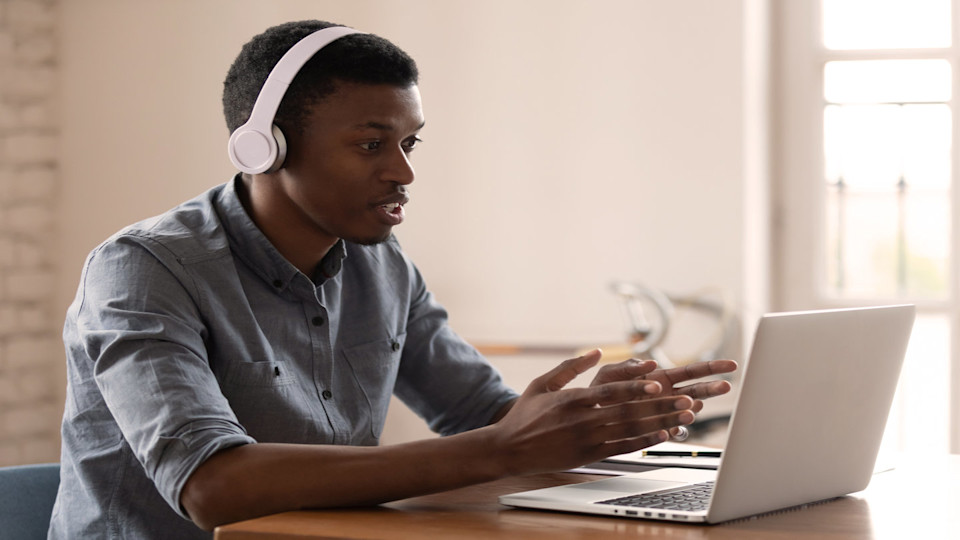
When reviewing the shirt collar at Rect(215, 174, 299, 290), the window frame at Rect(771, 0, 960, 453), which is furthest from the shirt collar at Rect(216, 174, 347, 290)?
the window frame at Rect(771, 0, 960, 453)

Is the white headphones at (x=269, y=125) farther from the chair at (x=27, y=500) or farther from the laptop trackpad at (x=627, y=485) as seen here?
the laptop trackpad at (x=627, y=485)

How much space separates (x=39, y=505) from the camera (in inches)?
56.1

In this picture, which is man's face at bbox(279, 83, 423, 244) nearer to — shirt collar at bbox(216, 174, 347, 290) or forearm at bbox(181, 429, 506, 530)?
shirt collar at bbox(216, 174, 347, 290)

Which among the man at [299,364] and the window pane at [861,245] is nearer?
the man at [299,364]

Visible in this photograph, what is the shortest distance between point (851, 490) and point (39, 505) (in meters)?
0.97

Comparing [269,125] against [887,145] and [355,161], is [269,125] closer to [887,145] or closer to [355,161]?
[355,161]

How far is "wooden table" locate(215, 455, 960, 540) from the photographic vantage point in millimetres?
965

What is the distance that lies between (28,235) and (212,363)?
2797 mm

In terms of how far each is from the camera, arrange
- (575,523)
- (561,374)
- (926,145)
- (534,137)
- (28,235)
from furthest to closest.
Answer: (28,235), (534,137), (926,145), (561,374), (575,523)

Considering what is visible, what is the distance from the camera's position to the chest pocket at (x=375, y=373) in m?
1.53

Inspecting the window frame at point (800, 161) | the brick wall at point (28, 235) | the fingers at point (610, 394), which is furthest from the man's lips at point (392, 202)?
the brick wall at point (28, 235)

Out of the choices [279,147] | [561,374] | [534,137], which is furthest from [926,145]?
[561,374]

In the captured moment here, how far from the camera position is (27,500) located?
4.61 ft

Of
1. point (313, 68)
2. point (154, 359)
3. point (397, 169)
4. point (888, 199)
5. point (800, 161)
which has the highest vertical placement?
point (313, 68)
